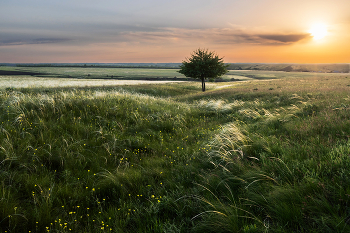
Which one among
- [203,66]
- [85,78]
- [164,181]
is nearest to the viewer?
[164,181]

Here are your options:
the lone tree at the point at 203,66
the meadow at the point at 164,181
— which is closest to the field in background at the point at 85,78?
the lone tree at the point at 203,66

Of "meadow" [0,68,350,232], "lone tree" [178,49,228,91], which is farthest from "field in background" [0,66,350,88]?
"meadow" [0,68,350,232]

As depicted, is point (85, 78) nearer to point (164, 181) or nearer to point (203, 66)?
point (203, 66)

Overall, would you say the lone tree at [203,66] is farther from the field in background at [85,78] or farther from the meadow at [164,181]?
the meadow at [164,181]

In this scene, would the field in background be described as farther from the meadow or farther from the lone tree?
the meadow

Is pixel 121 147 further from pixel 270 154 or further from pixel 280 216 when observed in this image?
pixel 280 216

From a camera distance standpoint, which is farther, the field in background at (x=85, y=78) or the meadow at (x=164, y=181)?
the field in background at (x=85, y=78)

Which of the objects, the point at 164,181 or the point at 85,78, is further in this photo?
the point at 85,78

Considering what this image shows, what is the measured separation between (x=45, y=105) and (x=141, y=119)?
12.1ft

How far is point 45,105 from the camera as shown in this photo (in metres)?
7.30

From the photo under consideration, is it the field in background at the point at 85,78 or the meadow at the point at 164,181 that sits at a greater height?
the field in background at the point at 85,78

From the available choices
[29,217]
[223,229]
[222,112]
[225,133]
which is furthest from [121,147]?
[222,112]

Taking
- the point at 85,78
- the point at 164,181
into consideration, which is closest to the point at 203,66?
the point at 164,181

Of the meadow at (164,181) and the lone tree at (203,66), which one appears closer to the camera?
the meadow at (164,181)
